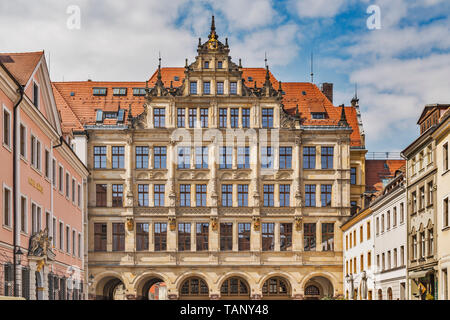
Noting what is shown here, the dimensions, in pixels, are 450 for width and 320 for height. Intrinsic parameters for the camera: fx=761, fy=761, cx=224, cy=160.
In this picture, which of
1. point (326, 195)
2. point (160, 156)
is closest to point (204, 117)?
point (160, 156)

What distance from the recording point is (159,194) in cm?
5544

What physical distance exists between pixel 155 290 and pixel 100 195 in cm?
6082

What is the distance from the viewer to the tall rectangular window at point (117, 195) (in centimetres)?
5528

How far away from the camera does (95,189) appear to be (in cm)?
5512

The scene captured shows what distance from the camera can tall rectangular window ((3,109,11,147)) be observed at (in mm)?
25450

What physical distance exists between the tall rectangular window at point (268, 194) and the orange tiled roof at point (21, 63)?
27.5 meters

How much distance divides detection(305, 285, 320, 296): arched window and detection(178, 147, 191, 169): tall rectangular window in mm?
12803

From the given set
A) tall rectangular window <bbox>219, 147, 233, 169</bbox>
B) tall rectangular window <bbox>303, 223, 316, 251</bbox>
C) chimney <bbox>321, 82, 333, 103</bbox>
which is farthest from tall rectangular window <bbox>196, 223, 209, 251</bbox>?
chimney <bbox>321, 82, 333, 103</bbox>

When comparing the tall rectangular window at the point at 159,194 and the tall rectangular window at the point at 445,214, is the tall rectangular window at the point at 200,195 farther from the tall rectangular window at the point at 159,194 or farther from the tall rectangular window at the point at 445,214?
the tall rectangular window at the point at 445,214

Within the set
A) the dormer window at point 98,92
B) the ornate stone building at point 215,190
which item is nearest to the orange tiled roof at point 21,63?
the ornate stone building at point 215,190

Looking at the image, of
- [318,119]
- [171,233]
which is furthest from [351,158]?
[171,233]

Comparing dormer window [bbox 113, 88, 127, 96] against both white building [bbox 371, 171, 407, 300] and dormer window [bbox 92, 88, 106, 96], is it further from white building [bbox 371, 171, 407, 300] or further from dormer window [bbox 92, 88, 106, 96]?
white building [bbox 371, 171, 407, 300]

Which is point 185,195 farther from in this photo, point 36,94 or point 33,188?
point 33,188
